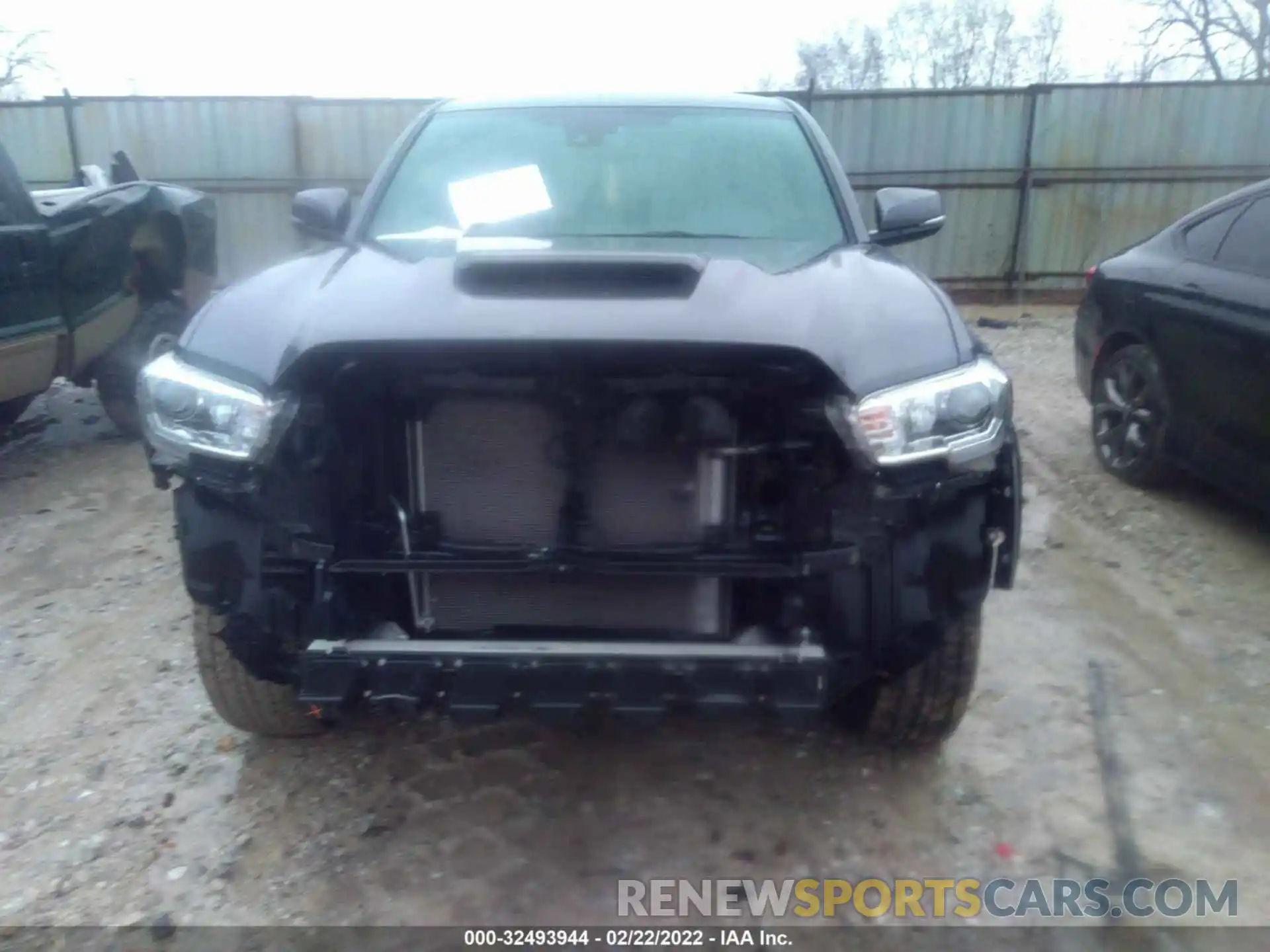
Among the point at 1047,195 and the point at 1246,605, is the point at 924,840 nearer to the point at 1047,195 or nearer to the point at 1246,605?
Answer: the point at 1246,605

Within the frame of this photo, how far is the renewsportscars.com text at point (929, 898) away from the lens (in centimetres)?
229

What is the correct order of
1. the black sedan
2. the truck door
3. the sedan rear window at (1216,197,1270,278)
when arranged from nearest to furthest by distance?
the black sedan < the sedan rear window at (1216,197,1270,278) < the truck door

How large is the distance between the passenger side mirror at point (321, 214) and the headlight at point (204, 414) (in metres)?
1.26

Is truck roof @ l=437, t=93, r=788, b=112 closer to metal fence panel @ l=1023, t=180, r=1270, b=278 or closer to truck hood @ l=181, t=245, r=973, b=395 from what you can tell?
truck hood @ l=181, t=245, r=973, b=395

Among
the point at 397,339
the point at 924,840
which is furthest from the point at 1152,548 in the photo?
the point at 397,339

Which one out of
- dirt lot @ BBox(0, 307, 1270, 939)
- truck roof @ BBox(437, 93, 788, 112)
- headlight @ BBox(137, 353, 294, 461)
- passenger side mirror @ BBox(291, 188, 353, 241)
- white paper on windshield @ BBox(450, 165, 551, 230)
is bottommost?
dirt lot @ BBox(0, 307, 1270, 939)

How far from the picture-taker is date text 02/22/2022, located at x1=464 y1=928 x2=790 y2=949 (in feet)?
7.23

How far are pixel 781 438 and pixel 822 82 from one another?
30684mm

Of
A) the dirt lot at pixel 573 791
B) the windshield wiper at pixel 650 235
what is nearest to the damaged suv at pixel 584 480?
the dirt lot at pixel 573 791

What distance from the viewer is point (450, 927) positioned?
7.35 feet

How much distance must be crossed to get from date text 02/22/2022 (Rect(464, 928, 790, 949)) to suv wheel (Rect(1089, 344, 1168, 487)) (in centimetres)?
343

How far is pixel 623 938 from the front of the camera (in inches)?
87.5

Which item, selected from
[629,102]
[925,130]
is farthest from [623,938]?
[925,130]

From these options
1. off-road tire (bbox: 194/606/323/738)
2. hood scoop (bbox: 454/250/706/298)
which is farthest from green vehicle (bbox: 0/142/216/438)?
hood scoop (bbox: 454/250/706/298)
